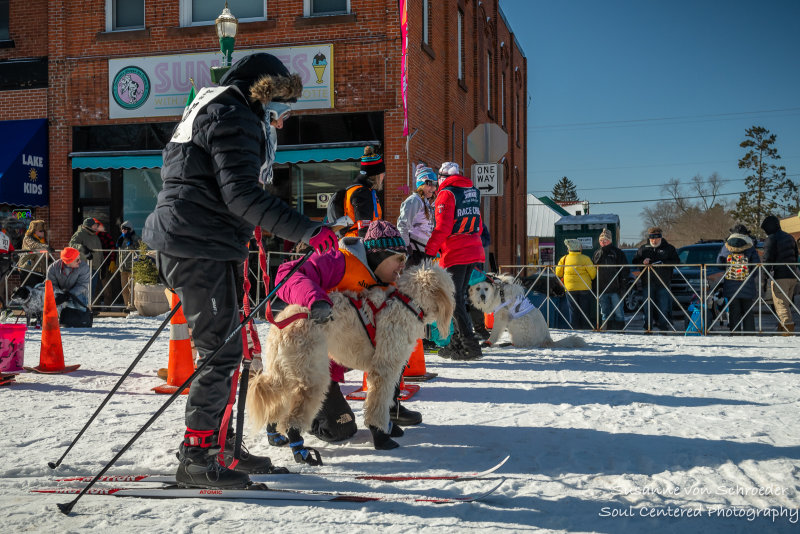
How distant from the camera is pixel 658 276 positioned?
10.8m

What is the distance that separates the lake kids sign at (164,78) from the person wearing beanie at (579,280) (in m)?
6.07

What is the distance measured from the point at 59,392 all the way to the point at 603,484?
4460 mm

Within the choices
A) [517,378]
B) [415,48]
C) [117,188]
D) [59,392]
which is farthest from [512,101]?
[59,392]

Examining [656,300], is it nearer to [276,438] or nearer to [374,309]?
[374,309]

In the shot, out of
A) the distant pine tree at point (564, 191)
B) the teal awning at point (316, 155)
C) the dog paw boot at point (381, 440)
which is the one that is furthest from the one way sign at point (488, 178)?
the distant pine tree at point (564, 191)

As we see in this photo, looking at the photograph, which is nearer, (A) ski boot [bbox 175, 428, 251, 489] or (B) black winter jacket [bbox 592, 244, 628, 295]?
(A) ski boot [bbox 175, 428, 251, 489]

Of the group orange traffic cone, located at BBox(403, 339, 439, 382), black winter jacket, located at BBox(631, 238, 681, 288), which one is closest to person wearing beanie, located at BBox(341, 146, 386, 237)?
orange traffic cone, located at BBox(403, 339, 439, 382)

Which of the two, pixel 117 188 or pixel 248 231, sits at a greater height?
pixel 117 188

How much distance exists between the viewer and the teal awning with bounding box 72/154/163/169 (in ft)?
45.5

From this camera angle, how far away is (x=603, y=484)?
3197mm

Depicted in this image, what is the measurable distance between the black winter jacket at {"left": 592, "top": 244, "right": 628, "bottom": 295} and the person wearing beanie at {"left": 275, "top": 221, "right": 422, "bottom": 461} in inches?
297

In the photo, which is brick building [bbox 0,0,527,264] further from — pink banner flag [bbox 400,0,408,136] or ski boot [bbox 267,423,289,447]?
ski boot [bbox 267,423,289,447]

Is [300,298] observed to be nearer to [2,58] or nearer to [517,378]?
[517,378]

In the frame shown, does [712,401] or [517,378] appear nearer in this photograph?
[712,401]
